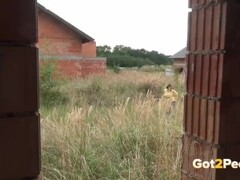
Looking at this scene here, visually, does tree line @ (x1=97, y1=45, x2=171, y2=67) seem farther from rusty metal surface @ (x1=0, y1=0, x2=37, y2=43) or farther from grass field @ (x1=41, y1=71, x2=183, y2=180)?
rusty metal surface @ (x1=0, y1=0, x2=37, y2=43)

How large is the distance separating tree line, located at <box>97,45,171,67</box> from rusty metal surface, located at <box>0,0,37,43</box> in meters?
18.5

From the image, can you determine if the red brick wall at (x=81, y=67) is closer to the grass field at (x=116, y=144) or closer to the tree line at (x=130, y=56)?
the tree line at (x=130, y=56)

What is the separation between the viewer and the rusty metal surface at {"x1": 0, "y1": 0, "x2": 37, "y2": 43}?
3.79 feet

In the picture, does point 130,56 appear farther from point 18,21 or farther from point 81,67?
point 18,21

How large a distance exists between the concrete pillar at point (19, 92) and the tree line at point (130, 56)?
18477 millimetres

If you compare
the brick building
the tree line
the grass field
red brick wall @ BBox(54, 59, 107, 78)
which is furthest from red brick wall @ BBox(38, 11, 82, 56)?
the grass field

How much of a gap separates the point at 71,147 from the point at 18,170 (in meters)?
1.41

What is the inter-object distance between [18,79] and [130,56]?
68.7 ft

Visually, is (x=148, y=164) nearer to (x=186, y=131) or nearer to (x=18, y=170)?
(x=186, y=131)

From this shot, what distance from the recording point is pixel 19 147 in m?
1.22

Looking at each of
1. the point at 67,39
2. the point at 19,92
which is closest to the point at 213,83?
the point at 19,92

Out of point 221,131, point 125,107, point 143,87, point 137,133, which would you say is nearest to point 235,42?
point 221,131

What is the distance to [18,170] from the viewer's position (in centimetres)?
123

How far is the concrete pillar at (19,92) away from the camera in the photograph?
1.16 metres
